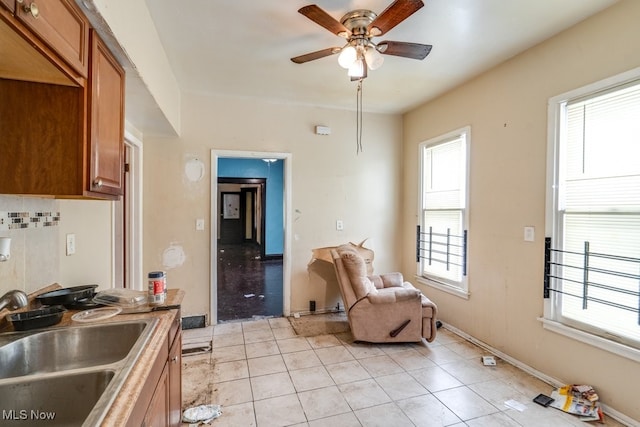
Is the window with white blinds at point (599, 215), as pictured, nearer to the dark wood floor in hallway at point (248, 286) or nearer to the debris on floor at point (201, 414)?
the debris on floor at point (201, 414)

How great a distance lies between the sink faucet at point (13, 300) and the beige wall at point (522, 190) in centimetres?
322

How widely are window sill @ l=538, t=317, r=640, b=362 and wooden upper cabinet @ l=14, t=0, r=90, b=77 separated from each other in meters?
3.26

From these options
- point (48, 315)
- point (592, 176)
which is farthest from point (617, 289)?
point (48, 315)

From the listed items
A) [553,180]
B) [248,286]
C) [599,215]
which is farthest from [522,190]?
[248,286]

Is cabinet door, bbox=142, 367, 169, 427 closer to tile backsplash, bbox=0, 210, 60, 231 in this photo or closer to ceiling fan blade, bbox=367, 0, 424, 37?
tile backsplash, bbox=0, 210, 60, 231

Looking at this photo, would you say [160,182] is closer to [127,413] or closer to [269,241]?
[127,413]

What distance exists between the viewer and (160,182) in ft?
11.4

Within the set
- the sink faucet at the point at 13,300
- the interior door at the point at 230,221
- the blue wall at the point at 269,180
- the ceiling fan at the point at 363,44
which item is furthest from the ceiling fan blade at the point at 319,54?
the interior door at the point at 230,221

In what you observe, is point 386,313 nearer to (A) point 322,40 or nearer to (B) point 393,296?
(B) point 393,296

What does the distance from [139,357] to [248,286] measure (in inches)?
173

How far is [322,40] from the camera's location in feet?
8.18

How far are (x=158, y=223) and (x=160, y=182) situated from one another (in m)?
0.45

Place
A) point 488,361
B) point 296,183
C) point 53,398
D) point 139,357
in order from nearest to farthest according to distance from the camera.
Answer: point 53,398, point 139,357, point 488,361, point 296,183

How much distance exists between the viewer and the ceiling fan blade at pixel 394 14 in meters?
1.65
